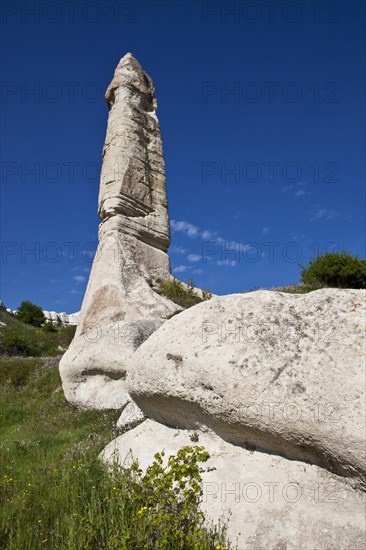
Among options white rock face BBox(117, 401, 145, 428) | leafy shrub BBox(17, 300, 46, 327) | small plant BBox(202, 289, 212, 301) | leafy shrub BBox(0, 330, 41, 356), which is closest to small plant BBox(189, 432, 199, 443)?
white rock face BBox(117, 401, 145, 428)

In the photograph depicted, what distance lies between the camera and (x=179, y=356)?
403cm

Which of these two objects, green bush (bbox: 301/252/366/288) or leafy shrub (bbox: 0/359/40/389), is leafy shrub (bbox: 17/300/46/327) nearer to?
leafy shrub (bbox: 0/359/40/389)

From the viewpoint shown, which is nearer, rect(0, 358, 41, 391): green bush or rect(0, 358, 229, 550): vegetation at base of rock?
rect(0, 358, 229, 550): vegetation at base of rock

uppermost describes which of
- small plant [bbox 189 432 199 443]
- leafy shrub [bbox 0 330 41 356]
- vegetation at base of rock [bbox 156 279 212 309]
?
vegetation at base of rock [bbox 156 279 212 309]

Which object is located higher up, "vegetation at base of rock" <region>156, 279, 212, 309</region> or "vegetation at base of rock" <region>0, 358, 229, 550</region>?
"vegetation at base of rock" <region>156, 279, 212, 309</region>

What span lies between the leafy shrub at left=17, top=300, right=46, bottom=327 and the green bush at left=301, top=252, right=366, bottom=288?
3009cm

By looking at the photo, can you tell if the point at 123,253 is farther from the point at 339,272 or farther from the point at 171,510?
the point at 171,510

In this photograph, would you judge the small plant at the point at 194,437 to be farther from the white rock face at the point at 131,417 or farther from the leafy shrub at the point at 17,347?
the leafy shrub at the point at 17,347

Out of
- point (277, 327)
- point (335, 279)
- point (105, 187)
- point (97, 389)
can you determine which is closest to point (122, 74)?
point (105, 187)

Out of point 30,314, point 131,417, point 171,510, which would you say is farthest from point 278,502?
point 30,314

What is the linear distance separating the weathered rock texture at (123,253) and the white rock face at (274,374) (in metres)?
3.98

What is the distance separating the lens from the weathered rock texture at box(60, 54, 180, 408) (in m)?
8.34

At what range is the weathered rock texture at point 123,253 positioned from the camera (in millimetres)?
8344

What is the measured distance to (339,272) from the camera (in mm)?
14539
